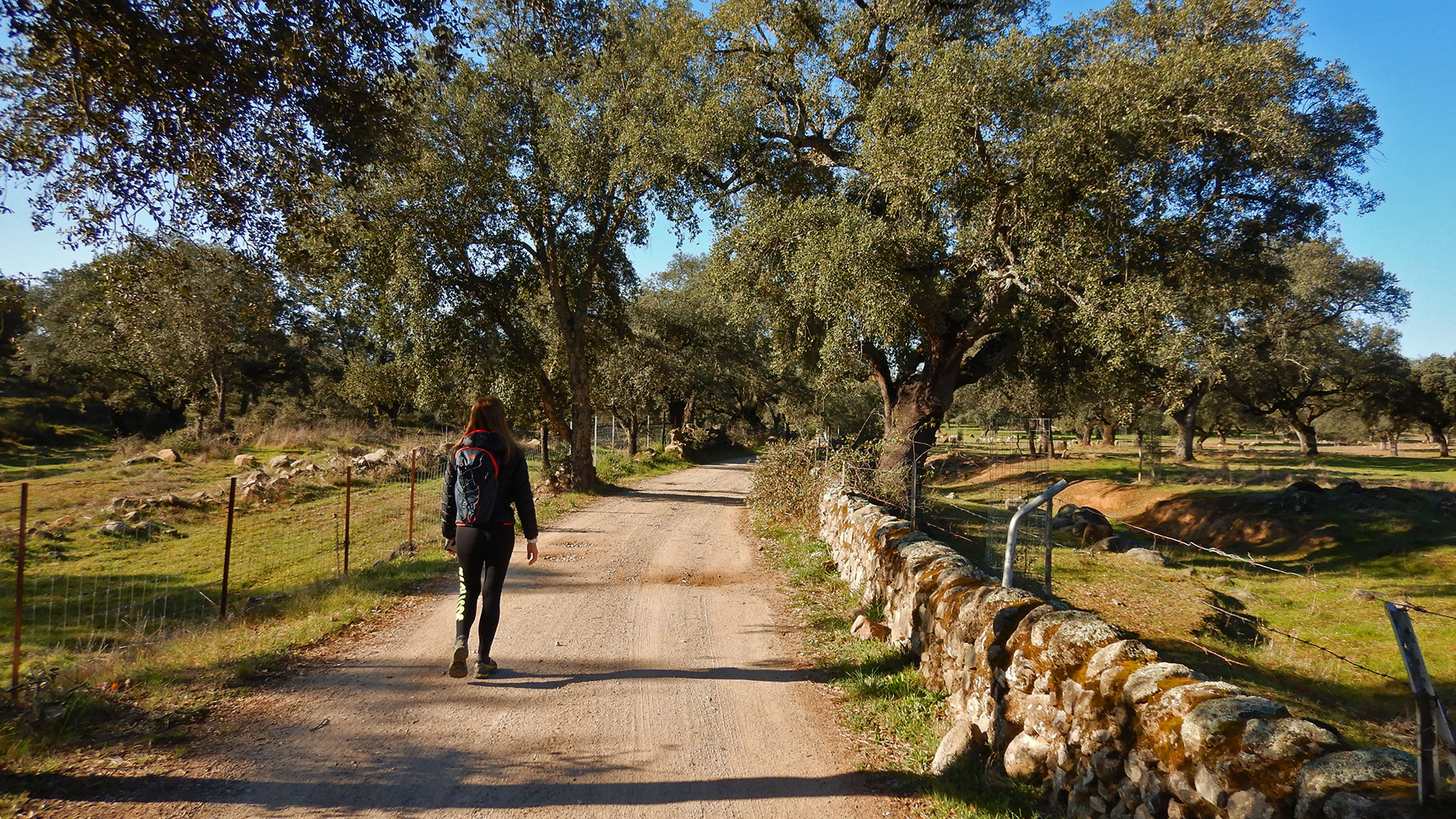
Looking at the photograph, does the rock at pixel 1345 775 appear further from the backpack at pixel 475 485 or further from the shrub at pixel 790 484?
the shrub at pixel 790 484

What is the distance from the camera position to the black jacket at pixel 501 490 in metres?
5.17

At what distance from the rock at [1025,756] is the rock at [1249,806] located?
1.17 meters

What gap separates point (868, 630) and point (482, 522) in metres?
3.60

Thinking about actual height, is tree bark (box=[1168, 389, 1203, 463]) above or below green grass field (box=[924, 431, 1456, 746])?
above

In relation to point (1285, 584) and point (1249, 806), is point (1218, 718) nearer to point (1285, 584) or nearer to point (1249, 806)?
point (1249, 806)

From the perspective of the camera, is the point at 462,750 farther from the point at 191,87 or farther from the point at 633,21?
the point at 633,21

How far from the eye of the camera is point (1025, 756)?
12.1 ft

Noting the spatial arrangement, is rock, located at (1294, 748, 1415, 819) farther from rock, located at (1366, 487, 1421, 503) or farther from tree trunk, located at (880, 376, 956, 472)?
rock, located at (1366, 487, 1421, 503)

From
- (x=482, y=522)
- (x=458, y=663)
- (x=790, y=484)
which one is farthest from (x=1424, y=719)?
(x=790, y=484)

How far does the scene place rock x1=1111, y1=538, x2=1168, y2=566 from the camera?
13711 millimetres

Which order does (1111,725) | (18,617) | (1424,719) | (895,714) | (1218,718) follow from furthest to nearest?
(895,714) < (18,617) < (1111,725) < (1218,718) < (1424,719)

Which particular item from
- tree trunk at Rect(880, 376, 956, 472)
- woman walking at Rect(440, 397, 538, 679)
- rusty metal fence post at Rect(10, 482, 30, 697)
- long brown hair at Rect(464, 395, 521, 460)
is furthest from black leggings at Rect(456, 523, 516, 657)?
tree trunk at Rect(880, 376, 956, 472)

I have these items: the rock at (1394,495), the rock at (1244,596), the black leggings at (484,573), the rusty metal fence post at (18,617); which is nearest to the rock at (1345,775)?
the black leggings at (484,573)

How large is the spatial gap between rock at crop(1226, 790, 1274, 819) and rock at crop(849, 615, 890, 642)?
3.64 meters
